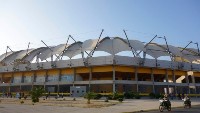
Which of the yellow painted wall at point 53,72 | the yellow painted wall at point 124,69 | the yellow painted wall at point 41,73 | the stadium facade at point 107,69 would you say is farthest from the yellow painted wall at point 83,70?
the yellow painted wall at point 41,73

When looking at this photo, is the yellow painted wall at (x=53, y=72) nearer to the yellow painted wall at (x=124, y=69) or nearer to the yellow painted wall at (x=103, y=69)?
the yellow painted wall at (x=103, y=69)

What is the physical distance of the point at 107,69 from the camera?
59.7m

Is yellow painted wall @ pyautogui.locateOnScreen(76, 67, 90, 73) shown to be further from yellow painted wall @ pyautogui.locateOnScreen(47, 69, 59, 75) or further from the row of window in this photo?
yellow painted wall @ pyautogui.locateOnScreen(47, 69, 59, 75)

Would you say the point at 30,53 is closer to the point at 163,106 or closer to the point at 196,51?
the point at 196,51

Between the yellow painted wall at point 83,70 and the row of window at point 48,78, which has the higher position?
the yellow painted wall at point 83,70

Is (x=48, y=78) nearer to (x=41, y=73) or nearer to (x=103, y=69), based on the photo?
(x=41, y=73)

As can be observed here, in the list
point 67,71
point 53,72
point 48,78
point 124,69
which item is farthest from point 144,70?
point 48,78

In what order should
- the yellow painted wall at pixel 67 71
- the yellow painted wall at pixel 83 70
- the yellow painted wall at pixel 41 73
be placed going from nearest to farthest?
the yellow painted wall at pixel 83 70 → the yellow painted wall at pixel 67 71 → the yellow painted wall at pixel 41 73

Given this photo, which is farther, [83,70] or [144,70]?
[83,70]

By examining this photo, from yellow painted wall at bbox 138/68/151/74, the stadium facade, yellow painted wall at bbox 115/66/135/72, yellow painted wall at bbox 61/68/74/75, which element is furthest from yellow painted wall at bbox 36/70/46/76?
yellow painted wall at bbox 138/68/151/74

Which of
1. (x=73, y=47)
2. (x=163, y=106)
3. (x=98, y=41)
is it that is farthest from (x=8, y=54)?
(x=163, y=106)

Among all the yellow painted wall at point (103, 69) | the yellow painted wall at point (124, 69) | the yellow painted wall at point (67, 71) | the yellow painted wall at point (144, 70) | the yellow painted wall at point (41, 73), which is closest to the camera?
the yellow painted wall at point (124, 69)

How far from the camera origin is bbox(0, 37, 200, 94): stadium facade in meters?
59.6

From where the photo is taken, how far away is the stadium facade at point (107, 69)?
2346 inches
